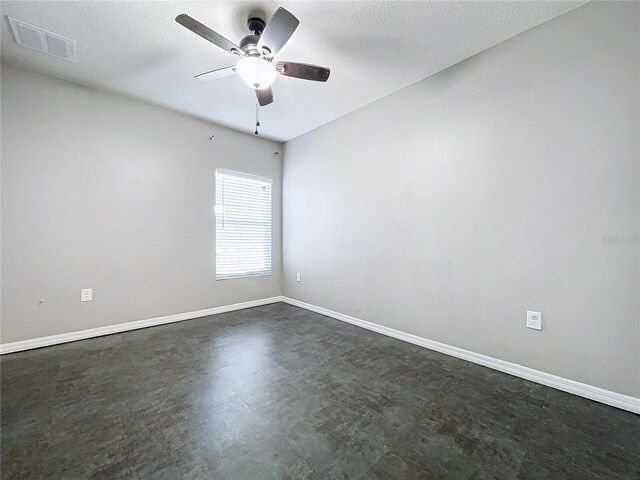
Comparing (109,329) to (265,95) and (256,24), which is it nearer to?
(265,95)

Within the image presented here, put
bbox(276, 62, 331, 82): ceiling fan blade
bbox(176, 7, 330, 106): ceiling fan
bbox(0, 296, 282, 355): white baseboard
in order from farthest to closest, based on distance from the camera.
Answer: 1. bbox(0, 296, 282, 355): white baseboard
2. bbox(276, 62, 331, 82): ceiling fan blade
3. bbox(176, 7, 330, 106): ceiling fan

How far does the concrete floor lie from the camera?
121 centimetres

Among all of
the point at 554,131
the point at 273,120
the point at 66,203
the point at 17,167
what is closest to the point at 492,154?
the point at 554,131

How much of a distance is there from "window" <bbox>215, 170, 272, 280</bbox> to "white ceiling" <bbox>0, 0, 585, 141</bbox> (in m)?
1.17

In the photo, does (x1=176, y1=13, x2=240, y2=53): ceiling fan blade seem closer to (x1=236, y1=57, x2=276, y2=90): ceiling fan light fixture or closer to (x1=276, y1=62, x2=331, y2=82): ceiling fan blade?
(x1=236, y1=57, x2=276, y2=90): ceiling fan light fixture

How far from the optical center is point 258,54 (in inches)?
73.0

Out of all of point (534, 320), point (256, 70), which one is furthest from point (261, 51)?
point (534, 320)

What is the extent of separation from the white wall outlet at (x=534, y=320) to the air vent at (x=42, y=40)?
4059 mm

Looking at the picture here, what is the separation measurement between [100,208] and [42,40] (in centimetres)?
143

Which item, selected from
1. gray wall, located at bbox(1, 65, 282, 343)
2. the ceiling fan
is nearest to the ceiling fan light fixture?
the ceiling fan

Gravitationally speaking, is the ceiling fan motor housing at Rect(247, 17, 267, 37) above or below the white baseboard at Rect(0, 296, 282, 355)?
above

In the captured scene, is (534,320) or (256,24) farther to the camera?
(534,320)

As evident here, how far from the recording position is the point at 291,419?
5.00 ft

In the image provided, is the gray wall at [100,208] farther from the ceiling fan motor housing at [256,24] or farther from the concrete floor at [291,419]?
the ceiling fan motor housing at [256,24]
